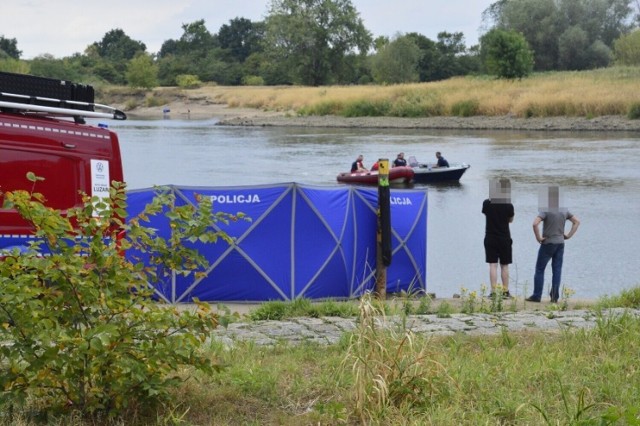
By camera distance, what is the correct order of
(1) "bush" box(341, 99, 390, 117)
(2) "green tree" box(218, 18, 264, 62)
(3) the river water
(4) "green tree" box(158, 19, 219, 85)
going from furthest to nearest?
(2) "green tree" box(218, 18, 264, 62), (4) "green tree" box(158, 19, 219, 85), (1) "bush" box(341, 99, 390, 117), (3) the river water

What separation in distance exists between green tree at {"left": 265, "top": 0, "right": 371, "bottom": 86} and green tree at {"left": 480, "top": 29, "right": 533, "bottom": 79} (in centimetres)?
4035

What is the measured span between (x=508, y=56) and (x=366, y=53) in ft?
154

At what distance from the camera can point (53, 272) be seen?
19.1ft

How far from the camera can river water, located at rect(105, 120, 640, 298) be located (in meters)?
22.9

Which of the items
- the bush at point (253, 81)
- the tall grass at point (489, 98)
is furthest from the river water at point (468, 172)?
the bush at point (253, 81)

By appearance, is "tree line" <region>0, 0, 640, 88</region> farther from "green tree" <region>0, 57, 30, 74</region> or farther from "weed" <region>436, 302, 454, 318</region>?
"weed" <region>436, 302, 454, 318</region>

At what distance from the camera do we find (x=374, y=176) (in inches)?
1516

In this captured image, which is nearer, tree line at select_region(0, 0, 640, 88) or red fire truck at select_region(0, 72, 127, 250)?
red fire truck at select_region(0, 72, 127, 250)

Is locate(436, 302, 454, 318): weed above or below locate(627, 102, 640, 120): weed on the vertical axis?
below

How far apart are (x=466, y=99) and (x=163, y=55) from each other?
10338 centimetres

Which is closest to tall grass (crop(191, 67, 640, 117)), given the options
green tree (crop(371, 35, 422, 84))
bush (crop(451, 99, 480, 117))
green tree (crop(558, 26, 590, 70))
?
bush (crop(451, 99, 480, 117))

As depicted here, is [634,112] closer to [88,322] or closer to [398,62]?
[398,62]

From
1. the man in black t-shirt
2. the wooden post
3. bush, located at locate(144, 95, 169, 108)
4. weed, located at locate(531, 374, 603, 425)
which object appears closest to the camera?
weed, located at locate(531, 374, 603, 425)

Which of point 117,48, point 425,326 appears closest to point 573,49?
point 117,48
